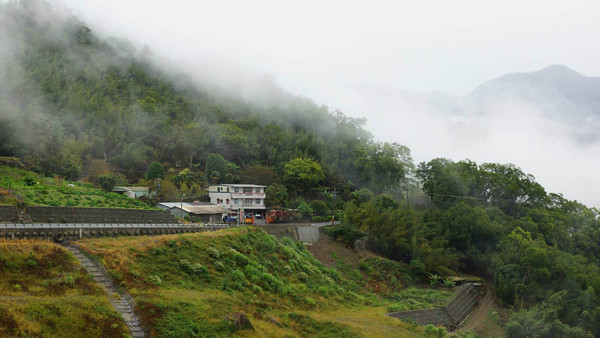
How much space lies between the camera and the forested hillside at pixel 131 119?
189ft

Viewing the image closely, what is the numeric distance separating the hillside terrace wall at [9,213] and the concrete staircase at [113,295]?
8.93 m

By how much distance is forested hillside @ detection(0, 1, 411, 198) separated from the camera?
5756 centimetres

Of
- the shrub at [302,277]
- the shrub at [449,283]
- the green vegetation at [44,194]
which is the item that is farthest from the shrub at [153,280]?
the shrub at [449,283]

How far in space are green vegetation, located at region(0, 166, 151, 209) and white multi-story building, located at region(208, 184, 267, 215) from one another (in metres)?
12.2

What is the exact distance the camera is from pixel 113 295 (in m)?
16.6

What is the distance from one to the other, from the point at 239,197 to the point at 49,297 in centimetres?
4003

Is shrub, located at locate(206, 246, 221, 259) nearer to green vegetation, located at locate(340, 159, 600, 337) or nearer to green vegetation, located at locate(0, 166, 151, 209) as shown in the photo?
green vegetation, located at locate(0, 166, 151, 209)

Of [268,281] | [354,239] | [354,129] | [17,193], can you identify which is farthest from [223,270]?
[354,129]

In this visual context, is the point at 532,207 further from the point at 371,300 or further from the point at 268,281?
the point at 268,281

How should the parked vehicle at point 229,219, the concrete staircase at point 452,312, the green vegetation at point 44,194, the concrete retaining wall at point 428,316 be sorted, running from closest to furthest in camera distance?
1. the concrete retaining wall at point 428,316
2. the concrete staircase at point 452,312
3. the green vegetation at point 44,194
4. the parked vehicle at point 229,219

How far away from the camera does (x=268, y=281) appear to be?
24.7 metres

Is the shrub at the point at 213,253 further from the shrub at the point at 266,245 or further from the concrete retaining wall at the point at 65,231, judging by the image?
the shrub at the point at 266,245

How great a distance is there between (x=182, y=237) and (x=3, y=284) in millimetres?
10363

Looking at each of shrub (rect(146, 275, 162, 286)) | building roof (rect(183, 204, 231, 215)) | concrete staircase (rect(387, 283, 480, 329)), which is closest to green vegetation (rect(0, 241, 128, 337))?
shrub (rect(146, 275, 162, 286))
